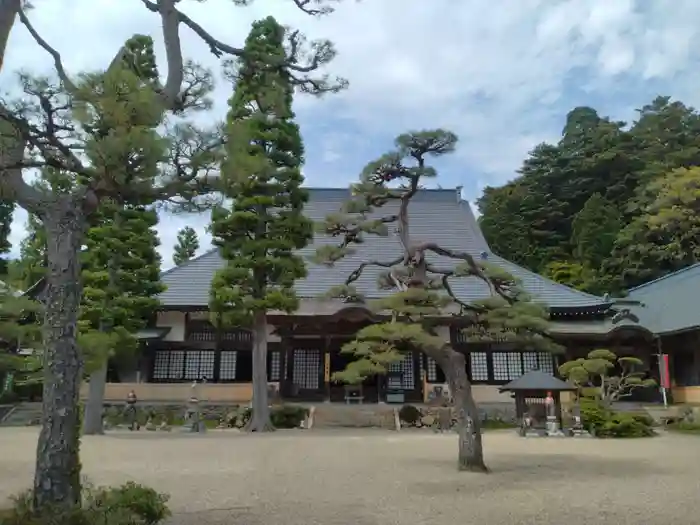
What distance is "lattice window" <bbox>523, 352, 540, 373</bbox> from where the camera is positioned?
822 inches

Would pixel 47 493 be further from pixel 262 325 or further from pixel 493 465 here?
pixel 262 325

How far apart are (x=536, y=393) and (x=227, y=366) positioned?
432 inches

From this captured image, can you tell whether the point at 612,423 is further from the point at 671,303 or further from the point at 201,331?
the point at 201,331

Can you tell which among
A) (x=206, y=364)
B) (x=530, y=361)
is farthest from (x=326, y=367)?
(x=530, y=361)

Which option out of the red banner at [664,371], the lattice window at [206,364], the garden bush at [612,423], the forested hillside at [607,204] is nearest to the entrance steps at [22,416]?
the lattice window at [206,364]

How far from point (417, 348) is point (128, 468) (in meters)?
4.81

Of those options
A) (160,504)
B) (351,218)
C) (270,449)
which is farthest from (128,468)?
(351,218)

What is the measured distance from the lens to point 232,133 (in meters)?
6.19

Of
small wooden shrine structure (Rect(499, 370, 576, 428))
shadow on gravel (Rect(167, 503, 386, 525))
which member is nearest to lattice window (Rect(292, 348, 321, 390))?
small wooden shrine structure (Rect(499, 370, 576, 428))

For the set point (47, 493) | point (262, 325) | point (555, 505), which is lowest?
point (555, 505)

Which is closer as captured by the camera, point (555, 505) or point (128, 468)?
point (555, 505)

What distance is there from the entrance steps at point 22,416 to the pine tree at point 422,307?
13.2 metres

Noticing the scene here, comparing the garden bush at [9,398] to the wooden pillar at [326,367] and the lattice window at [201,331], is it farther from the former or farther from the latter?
the wooden pillar at [326,367]

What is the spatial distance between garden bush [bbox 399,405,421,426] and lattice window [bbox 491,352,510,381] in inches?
180
